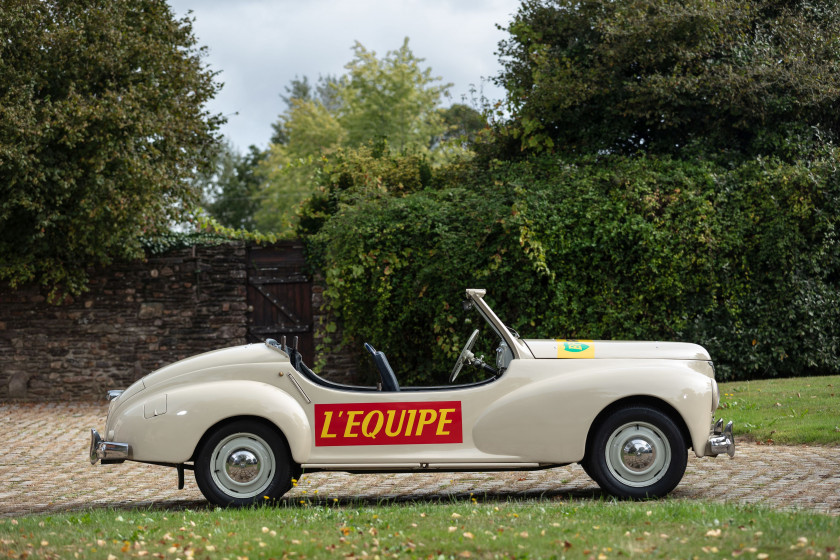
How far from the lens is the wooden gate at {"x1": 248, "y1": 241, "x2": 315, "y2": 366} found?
16.0 m

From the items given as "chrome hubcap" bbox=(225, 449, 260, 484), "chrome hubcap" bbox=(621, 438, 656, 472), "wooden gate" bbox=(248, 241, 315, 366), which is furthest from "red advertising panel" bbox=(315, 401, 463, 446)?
"wooden gate" bbox=(248, 241, 315, 366)

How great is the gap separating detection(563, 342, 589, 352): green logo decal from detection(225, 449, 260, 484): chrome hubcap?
2414 mm

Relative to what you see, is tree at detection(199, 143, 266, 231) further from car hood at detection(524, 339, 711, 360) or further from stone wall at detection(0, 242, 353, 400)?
car hood at detection(524, 339, 711, 360)

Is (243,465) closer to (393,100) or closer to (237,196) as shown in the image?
(393,100)

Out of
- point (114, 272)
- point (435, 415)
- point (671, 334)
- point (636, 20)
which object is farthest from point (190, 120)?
point (435, 415)

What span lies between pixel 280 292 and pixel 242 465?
9.69m

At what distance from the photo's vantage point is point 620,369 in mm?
6496

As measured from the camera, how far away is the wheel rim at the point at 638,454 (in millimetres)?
6402

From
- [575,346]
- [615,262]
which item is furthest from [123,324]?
[575,346]

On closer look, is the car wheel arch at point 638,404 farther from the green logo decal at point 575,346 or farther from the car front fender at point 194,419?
the car front fender at point 194,419

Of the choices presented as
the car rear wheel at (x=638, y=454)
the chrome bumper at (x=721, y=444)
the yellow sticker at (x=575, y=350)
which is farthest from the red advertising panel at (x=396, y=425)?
the chrome bumper at (x=721, y=444)

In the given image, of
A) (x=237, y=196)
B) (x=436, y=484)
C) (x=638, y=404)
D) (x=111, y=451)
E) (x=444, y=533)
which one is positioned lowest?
(x=436, y=484)

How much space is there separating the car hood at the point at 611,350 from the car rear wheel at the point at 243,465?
201cm

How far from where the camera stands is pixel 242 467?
645cm
